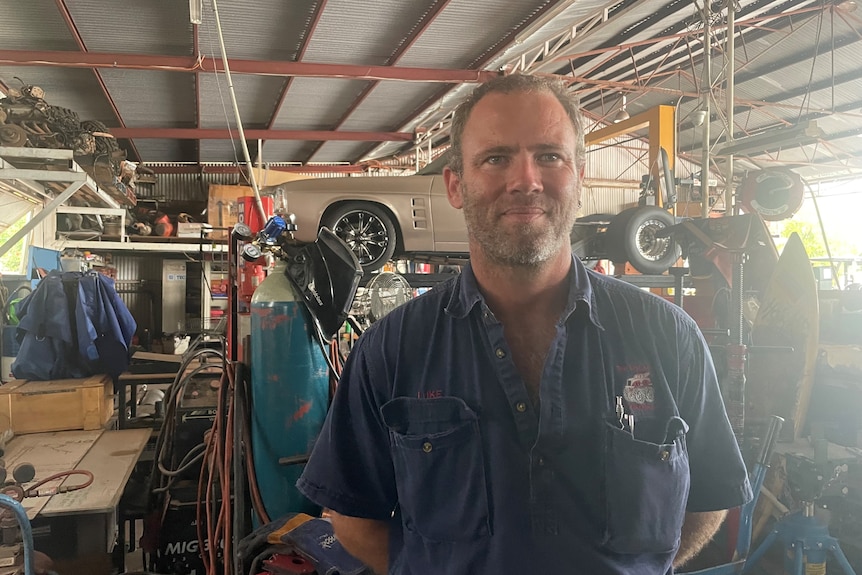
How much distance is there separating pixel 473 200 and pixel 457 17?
6.25 meters

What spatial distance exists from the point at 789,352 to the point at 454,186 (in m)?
3.85

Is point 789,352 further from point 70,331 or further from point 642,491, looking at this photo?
point 70,331

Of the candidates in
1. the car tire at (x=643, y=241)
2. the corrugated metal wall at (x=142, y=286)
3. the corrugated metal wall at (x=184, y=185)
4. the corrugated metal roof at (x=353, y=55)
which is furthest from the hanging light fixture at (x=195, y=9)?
the corrugated metal wall at (x=184, y=185)

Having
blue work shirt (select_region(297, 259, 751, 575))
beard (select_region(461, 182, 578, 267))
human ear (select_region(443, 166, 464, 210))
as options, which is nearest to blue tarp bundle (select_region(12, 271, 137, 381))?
Result: blue work shirt (select_region(297, 259, 751, 575))

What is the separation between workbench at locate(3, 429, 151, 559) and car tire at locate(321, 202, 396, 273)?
2.37m

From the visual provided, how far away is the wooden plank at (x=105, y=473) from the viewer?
320 centimetres

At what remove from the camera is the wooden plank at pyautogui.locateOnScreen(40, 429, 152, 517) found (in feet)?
10.5

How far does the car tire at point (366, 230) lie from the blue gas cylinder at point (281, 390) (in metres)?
2.41

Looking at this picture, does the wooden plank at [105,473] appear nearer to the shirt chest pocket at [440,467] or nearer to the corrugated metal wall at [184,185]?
the shirt chest pocket at [440,467]

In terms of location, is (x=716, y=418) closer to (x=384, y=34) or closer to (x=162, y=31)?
(x=384, y=34)

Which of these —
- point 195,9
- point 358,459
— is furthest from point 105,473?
point 195,9

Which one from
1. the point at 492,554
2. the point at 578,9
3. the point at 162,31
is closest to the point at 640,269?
the point at 578,9

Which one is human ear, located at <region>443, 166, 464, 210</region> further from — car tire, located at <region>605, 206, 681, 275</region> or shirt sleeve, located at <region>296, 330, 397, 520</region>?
car tire, located at <region>605, 206, 681, 275</region>

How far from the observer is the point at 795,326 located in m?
4.48
